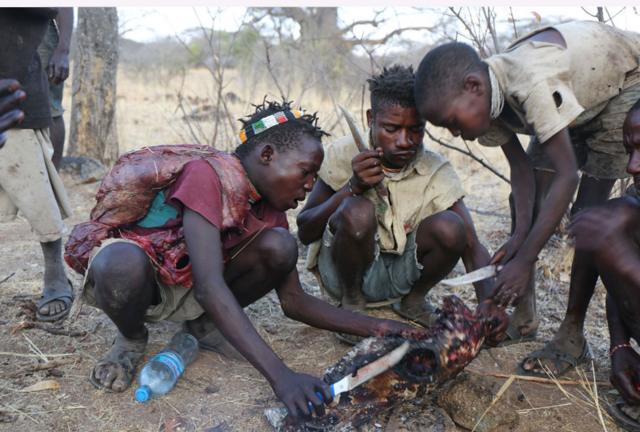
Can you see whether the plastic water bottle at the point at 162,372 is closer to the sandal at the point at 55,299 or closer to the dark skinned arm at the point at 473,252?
the sandal at the point at 55,299

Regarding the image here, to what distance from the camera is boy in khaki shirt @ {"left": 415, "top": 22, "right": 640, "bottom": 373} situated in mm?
2174

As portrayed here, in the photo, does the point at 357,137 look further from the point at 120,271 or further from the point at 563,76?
the point at 120,271

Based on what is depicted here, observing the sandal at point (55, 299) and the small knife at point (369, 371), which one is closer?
the small knife at point (369, 371)

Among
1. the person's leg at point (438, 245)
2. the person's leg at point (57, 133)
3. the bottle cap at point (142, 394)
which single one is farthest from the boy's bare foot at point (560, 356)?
the person's leg at point (57, 133)

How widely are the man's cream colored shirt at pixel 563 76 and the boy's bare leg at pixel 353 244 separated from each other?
604 millimetres

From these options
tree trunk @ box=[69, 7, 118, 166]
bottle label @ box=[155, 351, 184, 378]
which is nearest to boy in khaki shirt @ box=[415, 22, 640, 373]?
bottle label @ box=[155, 351, 184, 378]

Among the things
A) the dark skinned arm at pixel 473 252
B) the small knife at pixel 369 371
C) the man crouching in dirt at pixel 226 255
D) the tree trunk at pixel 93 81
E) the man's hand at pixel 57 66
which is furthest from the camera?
the tree trunk at pixel 93 81

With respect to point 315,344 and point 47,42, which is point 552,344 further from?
point 47,42

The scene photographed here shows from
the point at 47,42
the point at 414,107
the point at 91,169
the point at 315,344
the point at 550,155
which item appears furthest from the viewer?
the point at 91,169

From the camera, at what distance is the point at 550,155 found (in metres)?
2.21

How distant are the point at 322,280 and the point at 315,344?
323mm

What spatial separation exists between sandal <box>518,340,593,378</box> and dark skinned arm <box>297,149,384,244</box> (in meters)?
0.93

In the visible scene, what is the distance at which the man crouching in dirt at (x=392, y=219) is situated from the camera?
2531mm

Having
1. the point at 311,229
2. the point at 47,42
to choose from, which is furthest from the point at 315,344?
the point at 47,42
